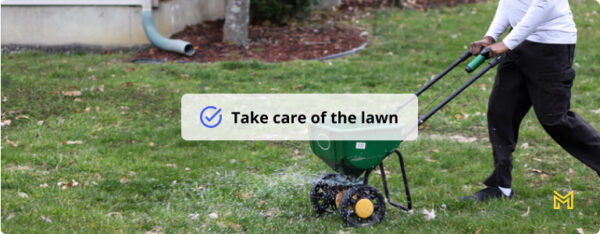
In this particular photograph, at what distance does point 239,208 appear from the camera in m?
4.62

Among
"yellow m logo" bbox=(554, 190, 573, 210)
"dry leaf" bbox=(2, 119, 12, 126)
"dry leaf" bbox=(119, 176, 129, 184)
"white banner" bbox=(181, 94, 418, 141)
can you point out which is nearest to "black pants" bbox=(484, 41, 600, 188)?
"yellow m logo" bbox=(554, 190, 573, 210)

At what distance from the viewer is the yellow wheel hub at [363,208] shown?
4129 mm

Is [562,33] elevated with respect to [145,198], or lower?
elevated

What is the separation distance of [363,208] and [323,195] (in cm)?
39

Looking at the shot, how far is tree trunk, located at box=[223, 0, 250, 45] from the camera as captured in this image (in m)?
9.97

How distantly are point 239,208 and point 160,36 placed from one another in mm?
5669

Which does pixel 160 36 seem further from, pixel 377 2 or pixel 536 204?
pixel 536 204

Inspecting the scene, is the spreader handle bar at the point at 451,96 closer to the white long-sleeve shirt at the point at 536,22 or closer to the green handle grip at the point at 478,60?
the green handle grip at the point at 478,60

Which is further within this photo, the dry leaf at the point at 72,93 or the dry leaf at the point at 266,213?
the dry leaf at the point at 72,93

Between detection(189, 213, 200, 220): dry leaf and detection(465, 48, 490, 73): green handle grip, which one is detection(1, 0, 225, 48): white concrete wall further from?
detection(465, 48, 490, 73): green handle grip

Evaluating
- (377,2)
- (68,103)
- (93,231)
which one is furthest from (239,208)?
(377,2)

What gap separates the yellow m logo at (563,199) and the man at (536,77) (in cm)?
32

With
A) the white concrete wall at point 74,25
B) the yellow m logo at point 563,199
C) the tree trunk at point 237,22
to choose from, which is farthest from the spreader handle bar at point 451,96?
the white concrete wall at point 74,25

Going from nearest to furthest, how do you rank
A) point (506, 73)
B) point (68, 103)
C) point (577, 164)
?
point (506, 73) < point (577, 164) < point (68, 103)
